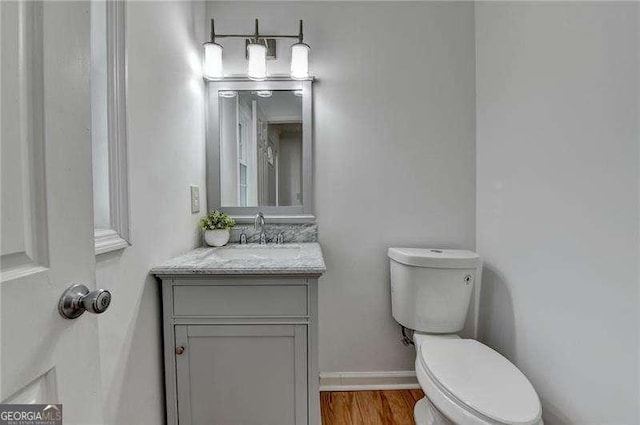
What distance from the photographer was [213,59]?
1.48m

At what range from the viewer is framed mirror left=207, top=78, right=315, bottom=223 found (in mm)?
1577

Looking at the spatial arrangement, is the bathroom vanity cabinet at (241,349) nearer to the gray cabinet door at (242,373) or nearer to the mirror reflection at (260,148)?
the gray cabinet door at (242,373)

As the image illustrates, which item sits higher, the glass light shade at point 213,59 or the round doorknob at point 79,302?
the glass light shade at point 213,59

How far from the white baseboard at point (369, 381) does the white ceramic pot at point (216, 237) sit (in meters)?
0.92

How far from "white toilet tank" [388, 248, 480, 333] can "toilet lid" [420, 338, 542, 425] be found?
16 cm

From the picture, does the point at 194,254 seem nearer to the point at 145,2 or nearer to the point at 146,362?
the point at 146,362

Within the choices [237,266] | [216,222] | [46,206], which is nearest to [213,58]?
[216,222]

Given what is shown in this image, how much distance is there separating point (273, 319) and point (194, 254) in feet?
1.62

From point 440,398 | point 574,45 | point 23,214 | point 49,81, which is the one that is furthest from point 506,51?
point 23,214

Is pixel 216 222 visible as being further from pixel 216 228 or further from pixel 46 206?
pixel 46 206

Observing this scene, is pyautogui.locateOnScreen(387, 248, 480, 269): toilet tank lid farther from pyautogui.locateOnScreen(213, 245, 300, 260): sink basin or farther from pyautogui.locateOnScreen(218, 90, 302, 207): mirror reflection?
pyautogui.locateOnScreen(218, 90, 302, 207): mirror reflection

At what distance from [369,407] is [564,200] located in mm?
1292

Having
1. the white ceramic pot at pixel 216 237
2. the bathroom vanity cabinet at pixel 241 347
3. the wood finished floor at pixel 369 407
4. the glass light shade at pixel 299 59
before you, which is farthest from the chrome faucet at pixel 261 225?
the wood finished floor at pixel 369 407

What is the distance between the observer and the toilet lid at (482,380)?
2.80 ft
